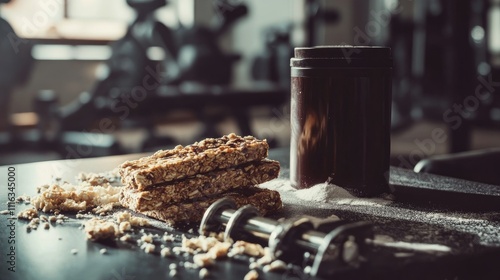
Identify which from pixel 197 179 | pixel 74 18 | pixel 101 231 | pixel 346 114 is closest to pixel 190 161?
pixel 197 179

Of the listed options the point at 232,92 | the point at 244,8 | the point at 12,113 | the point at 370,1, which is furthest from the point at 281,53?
the point at 370,1

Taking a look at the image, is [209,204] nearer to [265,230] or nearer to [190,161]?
[190,161]

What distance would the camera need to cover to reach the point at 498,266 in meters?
0.72

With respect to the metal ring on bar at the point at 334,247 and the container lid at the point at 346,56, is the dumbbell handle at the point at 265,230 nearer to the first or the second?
the metal ring on bar at the point at 334,247

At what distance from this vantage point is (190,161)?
0.86 metres

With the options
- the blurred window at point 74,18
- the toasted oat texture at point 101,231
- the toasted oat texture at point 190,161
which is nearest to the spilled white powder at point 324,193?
the toasted oat texture at point 190,161

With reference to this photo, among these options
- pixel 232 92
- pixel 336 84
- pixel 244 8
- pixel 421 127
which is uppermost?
pixel 244 8

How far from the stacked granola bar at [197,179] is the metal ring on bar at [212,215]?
0.26 ft

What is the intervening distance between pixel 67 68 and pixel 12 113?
70cm

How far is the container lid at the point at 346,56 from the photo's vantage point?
963 millimetres

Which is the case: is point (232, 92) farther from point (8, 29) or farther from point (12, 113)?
point (12, 113)

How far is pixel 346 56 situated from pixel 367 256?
15.2 inches

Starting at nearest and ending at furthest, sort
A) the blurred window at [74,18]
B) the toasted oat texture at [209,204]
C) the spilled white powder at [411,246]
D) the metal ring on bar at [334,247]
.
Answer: the metal ring on bar at [334,247] < the spilled white powder at [411,246] < the toasted oat texture at [209,204] < the blurred window at [74,18]

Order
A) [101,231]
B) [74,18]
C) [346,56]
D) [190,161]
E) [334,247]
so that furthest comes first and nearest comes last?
[74,18] < [346,56] < [190,161] < [101,231] < [334,247]
